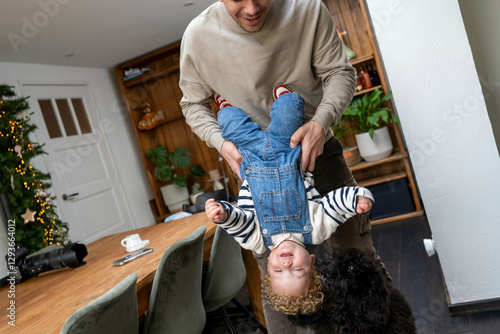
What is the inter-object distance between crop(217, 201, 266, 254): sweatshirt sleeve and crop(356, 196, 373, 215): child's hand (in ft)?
1.17

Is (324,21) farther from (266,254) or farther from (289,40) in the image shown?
(266,254)

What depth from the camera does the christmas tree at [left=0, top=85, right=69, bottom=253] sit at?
4.34m

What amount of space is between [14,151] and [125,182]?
7.02ft

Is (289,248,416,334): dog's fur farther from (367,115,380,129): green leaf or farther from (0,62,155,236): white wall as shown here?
(0,62,155,236): white wall

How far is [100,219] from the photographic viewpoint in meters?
5.86

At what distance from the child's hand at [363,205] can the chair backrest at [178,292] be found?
0.84 m

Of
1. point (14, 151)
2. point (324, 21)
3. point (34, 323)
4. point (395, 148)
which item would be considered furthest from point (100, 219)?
point (324, 21)

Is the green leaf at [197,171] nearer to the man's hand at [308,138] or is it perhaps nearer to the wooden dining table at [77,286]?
the wooden dining table at [77,286]

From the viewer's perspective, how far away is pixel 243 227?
1481 mm

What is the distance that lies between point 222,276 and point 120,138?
181 inches

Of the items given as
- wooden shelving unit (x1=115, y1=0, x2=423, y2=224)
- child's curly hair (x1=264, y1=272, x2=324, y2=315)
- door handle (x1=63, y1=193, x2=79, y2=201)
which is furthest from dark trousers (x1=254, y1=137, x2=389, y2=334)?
door handle (x1=63, y1=193, x2=79, y2=201)

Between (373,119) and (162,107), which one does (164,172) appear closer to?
(162,107)

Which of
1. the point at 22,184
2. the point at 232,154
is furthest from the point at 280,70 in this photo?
the point at 22,184

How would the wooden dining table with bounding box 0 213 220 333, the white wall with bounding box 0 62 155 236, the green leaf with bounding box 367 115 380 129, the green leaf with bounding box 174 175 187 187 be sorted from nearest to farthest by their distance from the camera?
the wooden dining table with bounding box 0 213 220 333
the green leaf with bounding box 367 115 380 129
the white wall with bounding box 0 62 155 236
the green leaf with bounding box 174 175 187 187
